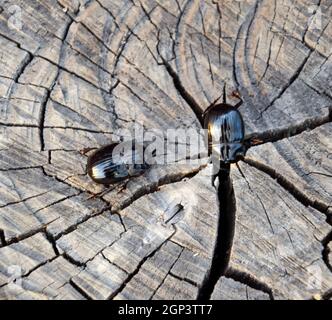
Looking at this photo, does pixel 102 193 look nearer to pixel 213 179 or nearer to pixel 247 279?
pixel 213 179

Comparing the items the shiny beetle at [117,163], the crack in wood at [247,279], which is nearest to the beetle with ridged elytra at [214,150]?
the shiny beetle at [117,163]

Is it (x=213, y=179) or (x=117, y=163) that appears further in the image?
(x=117, y=163)

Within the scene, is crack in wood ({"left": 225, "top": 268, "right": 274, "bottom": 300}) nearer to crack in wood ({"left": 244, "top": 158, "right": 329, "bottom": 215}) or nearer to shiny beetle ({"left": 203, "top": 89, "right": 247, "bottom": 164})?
crack in wood ({"left": 244, "top": 158, "right": 329, "bottom": 215})

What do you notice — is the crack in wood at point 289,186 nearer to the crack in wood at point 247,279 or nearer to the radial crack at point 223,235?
the radial crack at point 223,235

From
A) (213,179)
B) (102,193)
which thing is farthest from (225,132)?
(102,193)

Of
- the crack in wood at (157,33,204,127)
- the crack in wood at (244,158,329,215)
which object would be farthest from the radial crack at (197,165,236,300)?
the crack in wood at (157,33,204,127)

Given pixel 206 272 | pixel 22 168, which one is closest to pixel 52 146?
pixel 22 168
